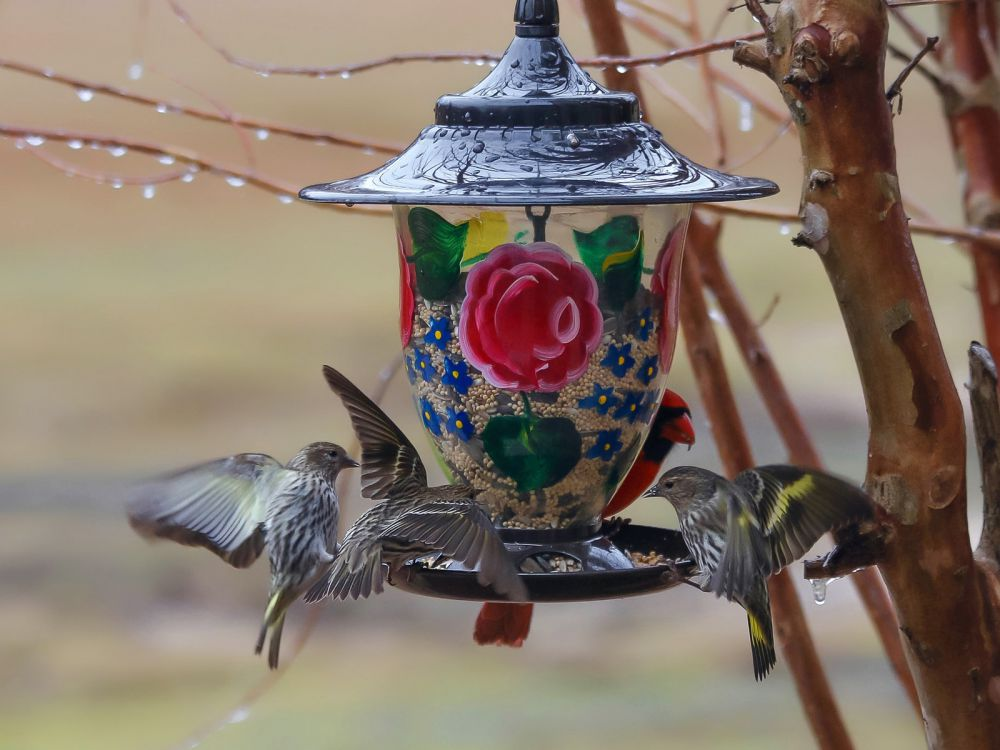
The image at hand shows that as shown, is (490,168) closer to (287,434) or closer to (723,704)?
(723,704)

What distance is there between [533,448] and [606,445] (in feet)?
0.36

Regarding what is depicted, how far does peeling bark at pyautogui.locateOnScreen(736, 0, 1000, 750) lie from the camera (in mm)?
1480

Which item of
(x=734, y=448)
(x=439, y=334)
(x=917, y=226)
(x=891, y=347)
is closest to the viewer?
(x=891, y=347)

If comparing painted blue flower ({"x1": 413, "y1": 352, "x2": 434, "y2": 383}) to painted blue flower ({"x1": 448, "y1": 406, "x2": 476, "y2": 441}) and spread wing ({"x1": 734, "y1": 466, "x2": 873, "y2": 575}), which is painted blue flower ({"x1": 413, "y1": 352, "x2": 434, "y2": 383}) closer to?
painted blue flower ({"x1": 448, "y1": 406, "x2": 476, "y2": 441})

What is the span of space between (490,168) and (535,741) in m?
5.20

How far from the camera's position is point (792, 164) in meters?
10.6

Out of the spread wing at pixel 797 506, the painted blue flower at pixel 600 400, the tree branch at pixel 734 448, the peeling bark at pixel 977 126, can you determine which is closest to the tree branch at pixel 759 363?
the tree branch at pixel 734 448

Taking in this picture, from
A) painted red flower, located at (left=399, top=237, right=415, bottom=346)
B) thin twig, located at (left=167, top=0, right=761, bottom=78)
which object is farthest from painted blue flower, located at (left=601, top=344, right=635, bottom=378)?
thin twig, located at (left=167, top=0, right=761, bottom=78)

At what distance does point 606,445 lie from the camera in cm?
187

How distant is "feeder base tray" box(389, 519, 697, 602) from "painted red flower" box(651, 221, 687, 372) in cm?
26

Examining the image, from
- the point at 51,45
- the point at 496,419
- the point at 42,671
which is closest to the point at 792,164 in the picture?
the point at 51,45

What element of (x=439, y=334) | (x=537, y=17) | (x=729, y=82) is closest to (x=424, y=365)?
(x=439, y=334)

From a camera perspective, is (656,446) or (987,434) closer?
(987,434)

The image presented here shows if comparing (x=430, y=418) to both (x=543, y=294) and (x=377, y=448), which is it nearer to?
(x=377, y=448)
